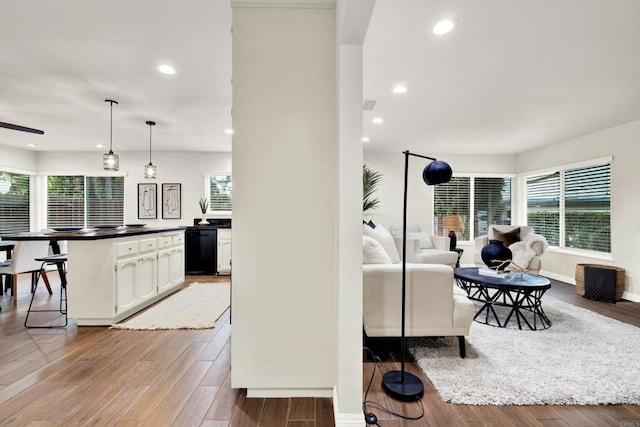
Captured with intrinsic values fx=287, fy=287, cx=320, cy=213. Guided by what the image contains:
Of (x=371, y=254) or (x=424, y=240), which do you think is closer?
(x=371, y=254)

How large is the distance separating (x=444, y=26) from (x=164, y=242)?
13.0ft

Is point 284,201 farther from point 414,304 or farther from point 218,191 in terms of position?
point 218,191

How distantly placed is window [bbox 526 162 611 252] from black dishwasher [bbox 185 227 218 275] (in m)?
6.59

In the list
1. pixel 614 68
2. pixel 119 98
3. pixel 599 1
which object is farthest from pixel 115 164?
pixel 614 68

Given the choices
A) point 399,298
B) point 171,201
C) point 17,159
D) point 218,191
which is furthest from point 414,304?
point 17,159

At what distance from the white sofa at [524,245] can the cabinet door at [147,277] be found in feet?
16.1

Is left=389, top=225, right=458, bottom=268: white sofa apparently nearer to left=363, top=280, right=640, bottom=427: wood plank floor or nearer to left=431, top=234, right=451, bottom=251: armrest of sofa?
left=431, top=234, right=451, bottom=251: armrest of sofa

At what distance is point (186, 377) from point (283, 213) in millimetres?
1394

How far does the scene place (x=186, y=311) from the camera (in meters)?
3.40

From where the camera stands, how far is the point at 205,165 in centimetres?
622

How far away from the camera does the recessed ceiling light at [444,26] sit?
2008 mm

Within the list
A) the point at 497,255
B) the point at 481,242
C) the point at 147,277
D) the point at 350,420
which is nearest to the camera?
the point at 350,420

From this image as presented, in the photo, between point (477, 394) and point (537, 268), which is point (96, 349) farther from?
point (537, 268)

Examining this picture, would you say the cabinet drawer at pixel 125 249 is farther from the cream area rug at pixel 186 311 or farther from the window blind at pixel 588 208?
the window blind at pixel 588 208
